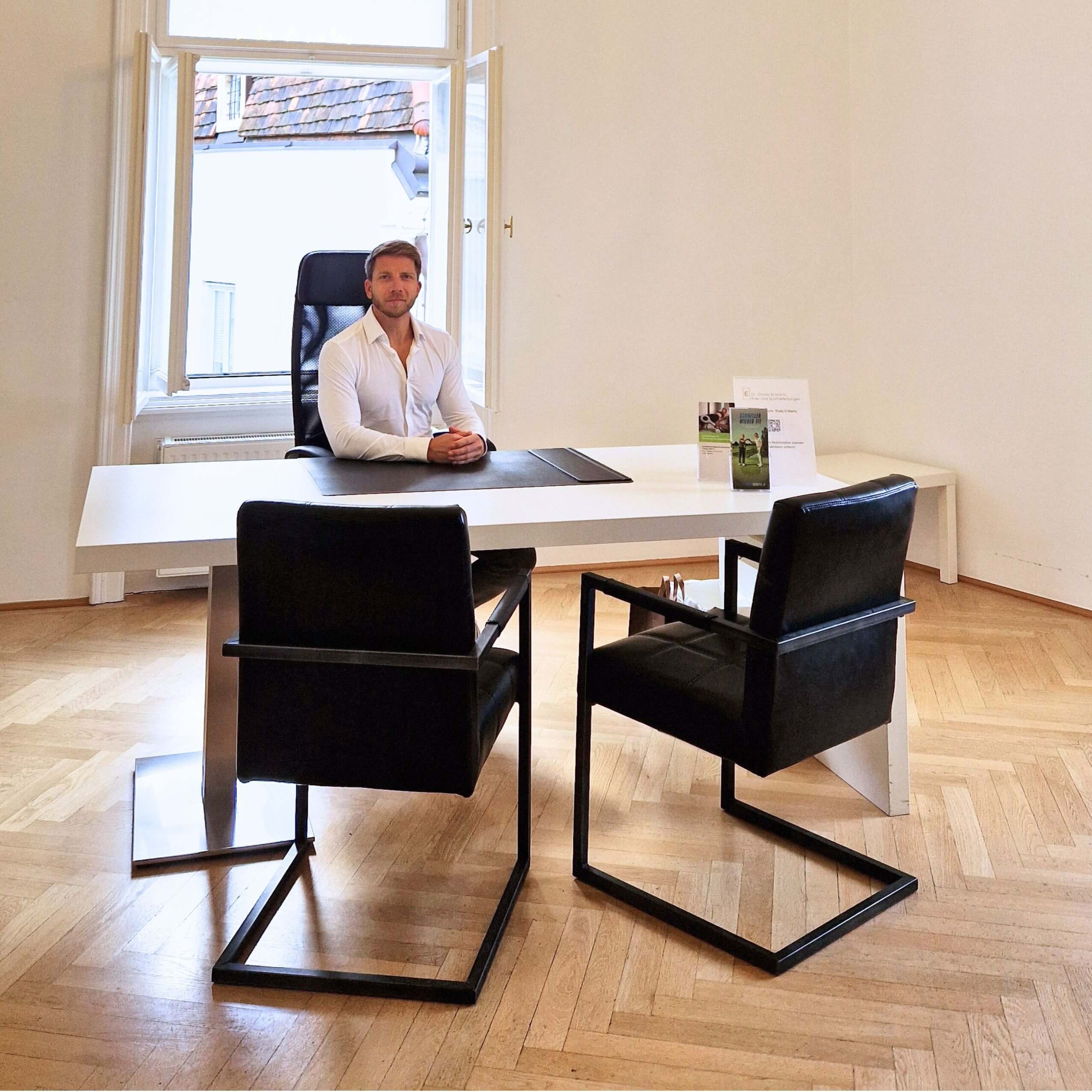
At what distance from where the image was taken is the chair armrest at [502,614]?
193 cm

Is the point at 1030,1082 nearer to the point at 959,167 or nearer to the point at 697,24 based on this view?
the point at 959,167

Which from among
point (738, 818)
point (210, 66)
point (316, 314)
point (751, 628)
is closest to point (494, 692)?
point (751, 628)

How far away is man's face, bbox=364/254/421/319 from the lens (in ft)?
10.3

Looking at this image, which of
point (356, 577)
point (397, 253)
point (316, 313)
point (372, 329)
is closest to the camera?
point (356, 577)

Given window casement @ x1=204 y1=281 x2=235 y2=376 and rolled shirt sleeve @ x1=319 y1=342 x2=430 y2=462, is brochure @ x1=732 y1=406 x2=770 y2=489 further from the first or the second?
window casement @ x1=204 y1=281 x2=235 y2=376

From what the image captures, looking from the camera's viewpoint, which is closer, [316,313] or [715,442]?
[715,442]

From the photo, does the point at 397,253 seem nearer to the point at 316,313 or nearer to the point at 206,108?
the point at 316,313

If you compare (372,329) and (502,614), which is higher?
(372,329)

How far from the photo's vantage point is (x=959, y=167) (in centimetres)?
456

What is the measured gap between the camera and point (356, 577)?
6.04 feet

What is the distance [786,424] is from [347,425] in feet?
3.71

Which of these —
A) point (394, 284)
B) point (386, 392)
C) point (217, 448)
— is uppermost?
point (394, 284)

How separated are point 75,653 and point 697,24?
11.4 feet

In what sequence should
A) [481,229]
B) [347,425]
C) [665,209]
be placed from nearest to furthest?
[347,425], [481,229], [665,209]
